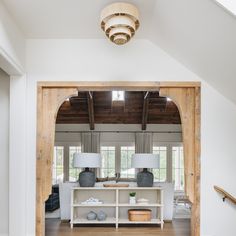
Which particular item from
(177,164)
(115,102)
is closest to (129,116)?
(115,102)

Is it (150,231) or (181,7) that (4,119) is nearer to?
(181,7)

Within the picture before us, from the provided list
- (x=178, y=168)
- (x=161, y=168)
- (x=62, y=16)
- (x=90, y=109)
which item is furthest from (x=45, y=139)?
(x=178, y=168)

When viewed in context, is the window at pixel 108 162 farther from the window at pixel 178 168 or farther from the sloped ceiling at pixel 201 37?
the sloped ceiling at pixel 201 37

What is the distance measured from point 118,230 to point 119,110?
5.89 m

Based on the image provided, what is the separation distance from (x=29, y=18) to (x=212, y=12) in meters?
1.97

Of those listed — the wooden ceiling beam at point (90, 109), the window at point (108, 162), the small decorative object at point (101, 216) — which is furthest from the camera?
the window at point (108, 162)

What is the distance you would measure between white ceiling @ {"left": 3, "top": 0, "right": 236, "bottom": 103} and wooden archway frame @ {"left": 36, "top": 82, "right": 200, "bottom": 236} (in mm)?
349

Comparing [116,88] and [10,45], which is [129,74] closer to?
[116,88]

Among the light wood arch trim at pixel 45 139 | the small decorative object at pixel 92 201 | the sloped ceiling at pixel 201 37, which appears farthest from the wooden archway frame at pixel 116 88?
the small decorative object at pixel 92 201

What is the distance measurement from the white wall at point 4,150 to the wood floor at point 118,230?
139cm

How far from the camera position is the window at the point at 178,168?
11859 mm

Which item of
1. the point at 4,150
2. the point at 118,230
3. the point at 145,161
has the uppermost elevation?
the point at 4,150

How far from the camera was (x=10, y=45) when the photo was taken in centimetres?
369

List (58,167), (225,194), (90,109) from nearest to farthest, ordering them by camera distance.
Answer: (225,194)
(90,109)
(58,167)
